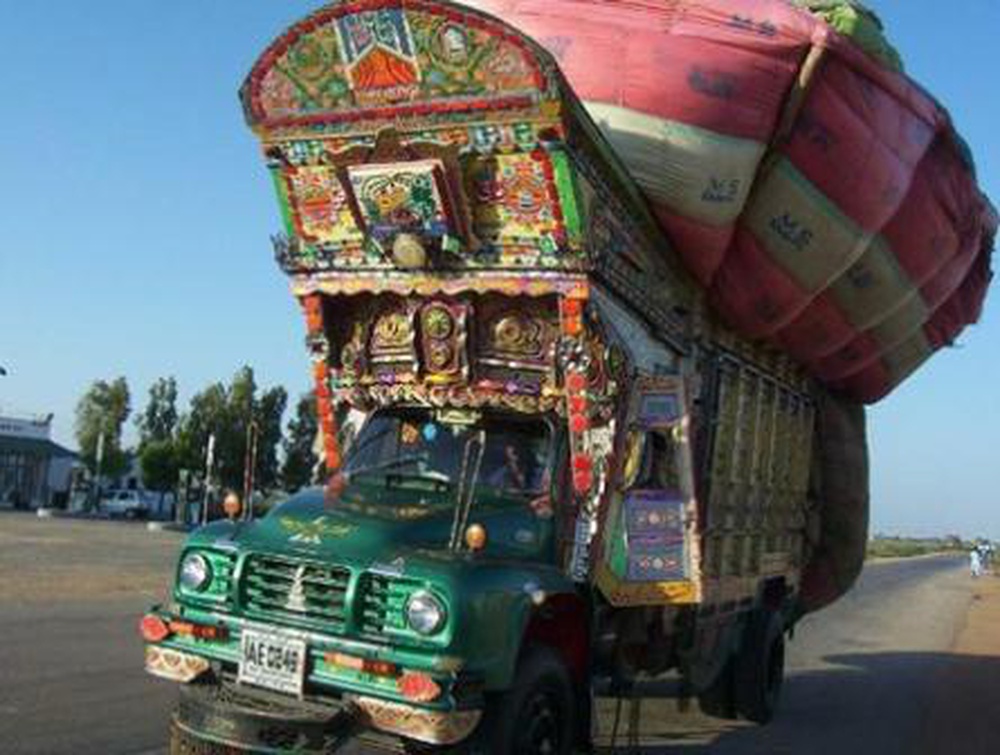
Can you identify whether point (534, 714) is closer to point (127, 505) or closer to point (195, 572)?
point (195, 572)

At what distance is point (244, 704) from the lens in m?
5.67

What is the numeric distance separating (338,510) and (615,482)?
1728 millimetres

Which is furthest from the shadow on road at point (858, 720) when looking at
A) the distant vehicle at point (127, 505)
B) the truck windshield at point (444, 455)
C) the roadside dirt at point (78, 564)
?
the distant vehicle at point (127, 505)

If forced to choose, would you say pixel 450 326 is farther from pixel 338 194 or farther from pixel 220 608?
pixel 220 608

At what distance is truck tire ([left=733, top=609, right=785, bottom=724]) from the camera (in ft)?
35.3

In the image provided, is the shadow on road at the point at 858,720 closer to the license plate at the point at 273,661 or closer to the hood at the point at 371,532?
the hood at the point at 371,532

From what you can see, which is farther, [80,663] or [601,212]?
[80,663]

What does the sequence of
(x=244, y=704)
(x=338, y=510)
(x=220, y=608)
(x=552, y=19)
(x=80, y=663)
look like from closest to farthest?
(x=244, y=704), (x=220, y=608), (x=338, y=510), (x=552, y=19), (x=80, y=663)

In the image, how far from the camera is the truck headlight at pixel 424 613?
5.57m

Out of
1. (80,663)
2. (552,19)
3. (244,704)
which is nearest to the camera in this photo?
(244,704)

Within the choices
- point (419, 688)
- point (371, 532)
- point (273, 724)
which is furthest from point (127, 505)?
point (419, 688)

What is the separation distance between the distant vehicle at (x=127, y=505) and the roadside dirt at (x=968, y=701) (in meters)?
48.6

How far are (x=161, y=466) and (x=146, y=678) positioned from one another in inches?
2382

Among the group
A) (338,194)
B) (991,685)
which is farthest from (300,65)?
(991,685)
